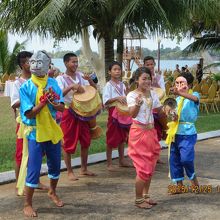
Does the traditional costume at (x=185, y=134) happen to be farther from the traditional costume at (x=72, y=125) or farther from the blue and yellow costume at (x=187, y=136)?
the traditional costume at (x=72, y=125)

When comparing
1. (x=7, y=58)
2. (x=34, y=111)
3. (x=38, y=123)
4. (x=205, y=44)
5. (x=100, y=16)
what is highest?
(x=100, y=16)

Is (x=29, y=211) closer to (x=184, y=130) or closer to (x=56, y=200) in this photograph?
(x=56, y=200)

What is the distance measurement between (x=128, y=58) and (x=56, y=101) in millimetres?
25042

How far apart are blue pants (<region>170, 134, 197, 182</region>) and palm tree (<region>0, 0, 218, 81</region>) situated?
19.2ft

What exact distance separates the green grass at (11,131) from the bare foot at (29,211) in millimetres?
1899

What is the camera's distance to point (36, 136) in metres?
4.25

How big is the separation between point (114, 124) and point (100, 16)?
610 centimetres

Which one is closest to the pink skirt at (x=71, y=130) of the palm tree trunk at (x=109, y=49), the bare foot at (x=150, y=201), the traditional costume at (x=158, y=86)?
the traditional costume at (x=158, y=86)

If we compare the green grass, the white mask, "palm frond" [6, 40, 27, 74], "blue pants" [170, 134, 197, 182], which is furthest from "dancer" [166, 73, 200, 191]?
"palm frond" [6, 40, 27, 74]

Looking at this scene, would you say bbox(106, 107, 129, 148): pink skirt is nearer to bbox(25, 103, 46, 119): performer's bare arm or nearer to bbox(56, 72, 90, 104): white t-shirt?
bbox(56, 72, 90, 104): white t-shirt

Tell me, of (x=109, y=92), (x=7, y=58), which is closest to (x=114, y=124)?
(x=109, y=92)

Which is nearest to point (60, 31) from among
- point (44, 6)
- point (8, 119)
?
point (44, 6)

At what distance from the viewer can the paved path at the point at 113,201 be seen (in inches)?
172

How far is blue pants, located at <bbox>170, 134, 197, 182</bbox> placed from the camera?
4926mm
